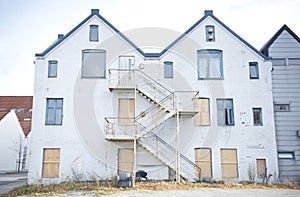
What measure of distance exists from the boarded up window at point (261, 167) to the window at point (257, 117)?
7.89 ft

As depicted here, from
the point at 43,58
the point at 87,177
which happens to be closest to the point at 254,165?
the point at 87,177

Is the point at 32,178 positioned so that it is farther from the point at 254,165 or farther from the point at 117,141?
the point at 254,165

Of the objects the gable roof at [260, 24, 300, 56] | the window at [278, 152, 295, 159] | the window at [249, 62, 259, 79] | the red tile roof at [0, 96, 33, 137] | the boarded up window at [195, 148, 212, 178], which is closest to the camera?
the boarded up window at [195, 148, 212, 178]

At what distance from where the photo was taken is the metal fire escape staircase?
18353mm

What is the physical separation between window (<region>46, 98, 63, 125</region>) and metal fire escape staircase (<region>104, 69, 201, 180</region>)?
309 cm

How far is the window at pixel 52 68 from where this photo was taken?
1941 cm

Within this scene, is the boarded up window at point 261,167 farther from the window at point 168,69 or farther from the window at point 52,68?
the window at point 52,68

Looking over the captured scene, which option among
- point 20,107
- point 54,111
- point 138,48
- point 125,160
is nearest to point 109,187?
point 125,160

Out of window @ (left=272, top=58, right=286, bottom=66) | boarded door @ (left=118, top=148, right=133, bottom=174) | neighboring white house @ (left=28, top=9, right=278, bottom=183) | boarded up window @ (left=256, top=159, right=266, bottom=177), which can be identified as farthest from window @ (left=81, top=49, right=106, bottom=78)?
window @ (left=272, top=58, right=286, bottom=66)

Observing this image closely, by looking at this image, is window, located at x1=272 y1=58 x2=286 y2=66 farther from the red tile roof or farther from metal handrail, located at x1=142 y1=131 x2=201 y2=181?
the red tile roof

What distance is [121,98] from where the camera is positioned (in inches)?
755

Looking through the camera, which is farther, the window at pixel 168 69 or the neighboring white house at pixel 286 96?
the window at pixel 168 69

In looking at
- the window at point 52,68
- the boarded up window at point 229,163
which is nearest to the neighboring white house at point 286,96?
the boarded up window at point 229,163

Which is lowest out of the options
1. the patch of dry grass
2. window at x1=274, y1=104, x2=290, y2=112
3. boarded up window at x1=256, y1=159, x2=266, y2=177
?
the patch of dry grass
